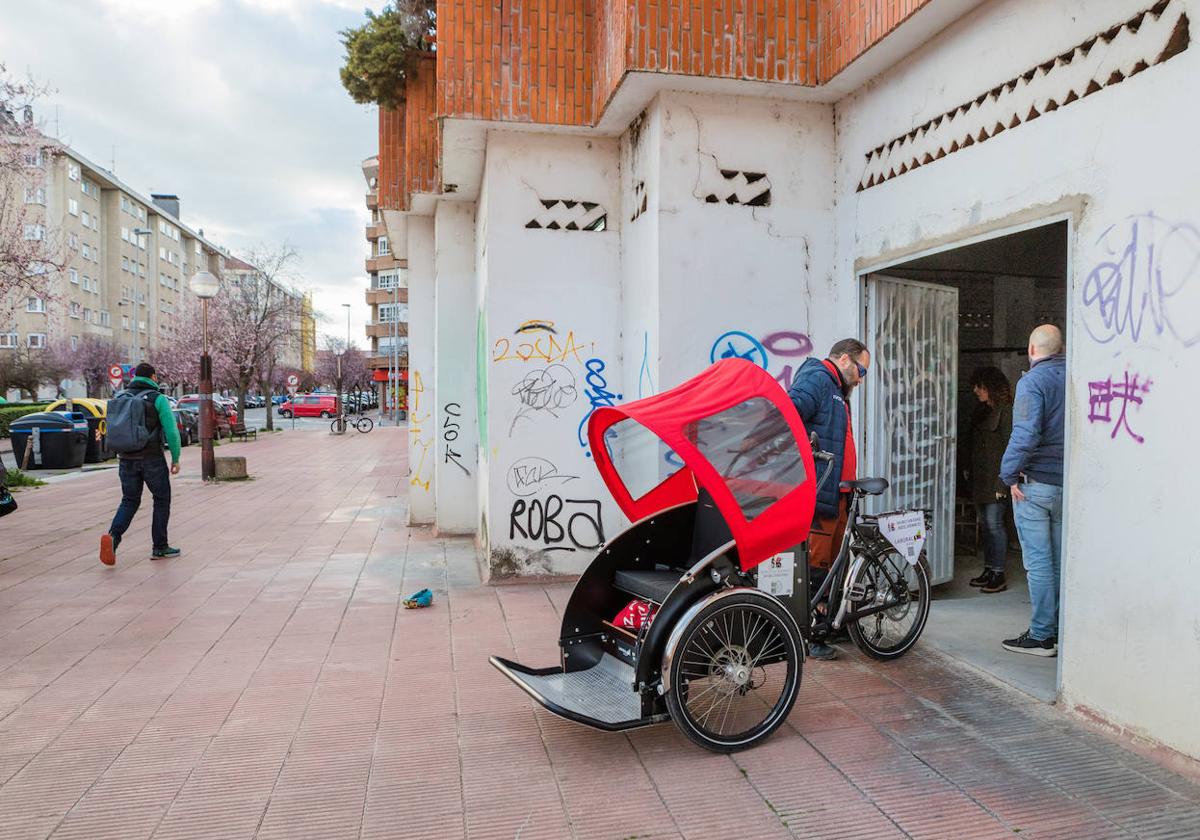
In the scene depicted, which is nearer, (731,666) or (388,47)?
(731,666)

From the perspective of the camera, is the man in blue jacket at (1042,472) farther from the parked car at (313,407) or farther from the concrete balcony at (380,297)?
the concrete balcony at (380,297)

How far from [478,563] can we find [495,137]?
4.07 meters

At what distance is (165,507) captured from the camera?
8742mm

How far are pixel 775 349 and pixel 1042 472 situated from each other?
2.25 metres

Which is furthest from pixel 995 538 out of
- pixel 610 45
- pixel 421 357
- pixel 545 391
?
pixel 421 357

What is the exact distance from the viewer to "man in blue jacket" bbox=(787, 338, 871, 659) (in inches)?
199

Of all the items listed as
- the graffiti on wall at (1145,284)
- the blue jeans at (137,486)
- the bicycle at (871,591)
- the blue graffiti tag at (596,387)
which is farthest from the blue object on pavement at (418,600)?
the graffiti on wall at (1145,284)

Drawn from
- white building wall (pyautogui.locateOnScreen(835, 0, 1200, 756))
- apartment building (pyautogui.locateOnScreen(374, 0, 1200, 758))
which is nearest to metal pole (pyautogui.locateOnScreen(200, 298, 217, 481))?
apartment building (pyautogui.locateOnScreen(374, 0, 1200, 758))

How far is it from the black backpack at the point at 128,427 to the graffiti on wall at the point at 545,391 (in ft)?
12.8

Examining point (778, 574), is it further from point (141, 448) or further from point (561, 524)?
point (141, 448)

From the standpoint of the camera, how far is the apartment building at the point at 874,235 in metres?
3.79

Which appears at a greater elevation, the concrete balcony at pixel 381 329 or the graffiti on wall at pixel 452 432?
the concrete balcony at pixel 381 329

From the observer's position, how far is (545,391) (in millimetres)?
7512

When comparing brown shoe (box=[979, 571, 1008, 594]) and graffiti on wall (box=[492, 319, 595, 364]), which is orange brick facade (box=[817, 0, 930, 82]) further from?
brown shoe (box=[979, 571, 1008, 594])
